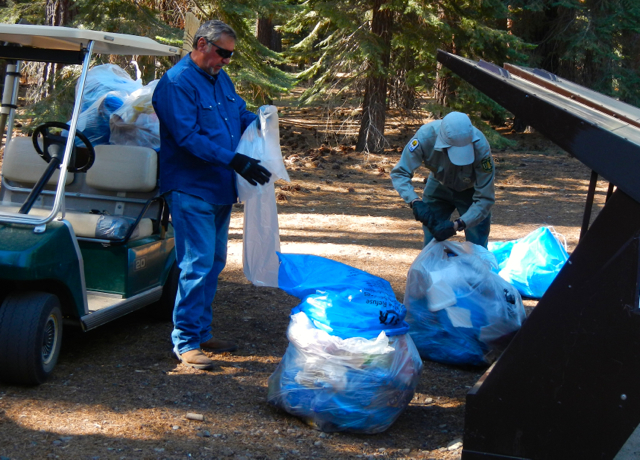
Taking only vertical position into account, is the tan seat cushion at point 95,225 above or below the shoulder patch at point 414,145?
below

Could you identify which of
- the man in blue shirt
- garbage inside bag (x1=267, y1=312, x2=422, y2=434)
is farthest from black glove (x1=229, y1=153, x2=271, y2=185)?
garbage inside bag (x1=267, y1=312, x2=422, y2=434)

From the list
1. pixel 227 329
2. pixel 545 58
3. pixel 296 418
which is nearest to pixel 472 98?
pixel 545 58

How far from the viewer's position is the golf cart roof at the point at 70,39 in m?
3.43

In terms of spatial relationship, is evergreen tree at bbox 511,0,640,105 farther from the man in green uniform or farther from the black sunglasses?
the black sunglasses

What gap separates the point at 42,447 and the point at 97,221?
5.12ft

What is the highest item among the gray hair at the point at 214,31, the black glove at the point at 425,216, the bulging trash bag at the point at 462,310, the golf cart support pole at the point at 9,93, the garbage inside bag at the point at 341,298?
the gray hair at the point at 214,31

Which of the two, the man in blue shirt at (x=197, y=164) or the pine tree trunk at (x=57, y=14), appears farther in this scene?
the pine tree trunk at (x=57, y=14)

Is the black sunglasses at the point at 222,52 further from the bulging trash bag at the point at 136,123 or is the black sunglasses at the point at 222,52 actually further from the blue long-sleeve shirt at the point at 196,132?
the bulging trash bag at the point at 136,123

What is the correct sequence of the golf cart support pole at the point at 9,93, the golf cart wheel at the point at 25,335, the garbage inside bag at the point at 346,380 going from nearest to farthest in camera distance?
the garbage inside bag at the point at 346,380, the golf cart wheel at the point at 25,335, the golf cart support pole at the point at 9,93

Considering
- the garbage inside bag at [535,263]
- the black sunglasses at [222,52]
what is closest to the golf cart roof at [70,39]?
the black sunglasses at [222,52]

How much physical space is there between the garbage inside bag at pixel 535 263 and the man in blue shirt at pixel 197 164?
291 cm

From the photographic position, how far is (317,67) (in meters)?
13.0

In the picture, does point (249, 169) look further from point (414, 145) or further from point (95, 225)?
point (414, 145)

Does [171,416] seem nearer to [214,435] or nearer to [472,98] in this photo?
[214,435]
